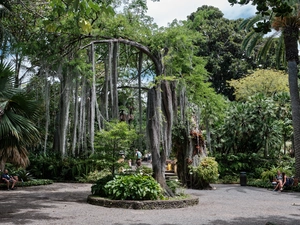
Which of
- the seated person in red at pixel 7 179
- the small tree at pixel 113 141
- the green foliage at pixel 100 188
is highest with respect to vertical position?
the small tree at pixel 113 141

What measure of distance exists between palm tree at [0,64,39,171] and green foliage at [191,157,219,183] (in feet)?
28.6

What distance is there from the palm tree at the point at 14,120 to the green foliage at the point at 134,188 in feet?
9.11

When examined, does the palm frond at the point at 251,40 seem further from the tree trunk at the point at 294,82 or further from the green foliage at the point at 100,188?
the green foliage at the point at 100,188

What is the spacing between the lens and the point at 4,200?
11.5 metres

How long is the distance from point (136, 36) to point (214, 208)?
666cm

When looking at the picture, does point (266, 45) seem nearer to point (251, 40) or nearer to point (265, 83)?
point (251, 40)

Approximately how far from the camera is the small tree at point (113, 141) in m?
12.6

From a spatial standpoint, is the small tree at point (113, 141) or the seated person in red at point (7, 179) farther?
the seated person in red at point (7, 179)

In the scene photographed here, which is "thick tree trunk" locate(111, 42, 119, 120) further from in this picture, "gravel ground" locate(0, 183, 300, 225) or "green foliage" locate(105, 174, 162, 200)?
"gravel ground" locate(0, 183, 300, 225)

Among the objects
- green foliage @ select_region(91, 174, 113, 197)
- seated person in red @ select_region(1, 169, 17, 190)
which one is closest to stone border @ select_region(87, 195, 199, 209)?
green foliage @ select_region(91, 174, 113, 197)

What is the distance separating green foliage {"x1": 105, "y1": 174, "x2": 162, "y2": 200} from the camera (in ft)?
34.5

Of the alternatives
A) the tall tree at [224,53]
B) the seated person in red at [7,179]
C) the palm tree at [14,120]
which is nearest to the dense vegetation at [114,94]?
the palm tree at [14,120]

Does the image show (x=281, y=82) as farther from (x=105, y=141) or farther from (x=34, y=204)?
(x=34, y=204)

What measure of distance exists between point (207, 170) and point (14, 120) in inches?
386
